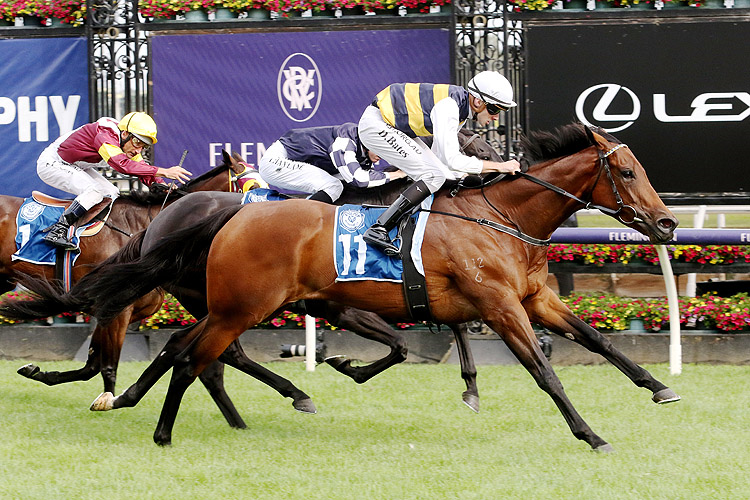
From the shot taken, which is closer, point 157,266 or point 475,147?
point 157,266

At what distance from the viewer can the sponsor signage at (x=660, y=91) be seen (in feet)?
25.5

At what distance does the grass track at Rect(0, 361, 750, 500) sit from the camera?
4.30 m

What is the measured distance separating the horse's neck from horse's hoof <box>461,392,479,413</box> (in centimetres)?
120

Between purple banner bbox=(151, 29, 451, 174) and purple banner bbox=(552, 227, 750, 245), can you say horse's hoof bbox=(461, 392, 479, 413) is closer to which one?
purple banner bbox=(552, 227, 750, 245)

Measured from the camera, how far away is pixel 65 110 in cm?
856

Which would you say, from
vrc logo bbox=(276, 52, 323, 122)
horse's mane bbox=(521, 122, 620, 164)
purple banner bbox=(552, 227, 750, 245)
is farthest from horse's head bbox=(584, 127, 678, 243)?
vrc logo bbox=(276, 52, 323, 122)

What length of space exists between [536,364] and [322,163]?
1.85 meters

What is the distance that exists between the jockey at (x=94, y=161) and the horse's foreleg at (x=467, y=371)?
206cm

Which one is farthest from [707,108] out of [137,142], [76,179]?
[76,179]

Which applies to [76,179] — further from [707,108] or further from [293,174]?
[707,108]

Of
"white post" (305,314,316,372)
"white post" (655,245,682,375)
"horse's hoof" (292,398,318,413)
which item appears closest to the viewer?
"horse's hoof" (292,398,318,413)

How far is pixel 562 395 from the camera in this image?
193 inches

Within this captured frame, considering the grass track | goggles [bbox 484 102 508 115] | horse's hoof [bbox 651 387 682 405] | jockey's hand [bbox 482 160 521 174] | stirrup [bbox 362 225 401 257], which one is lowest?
the grass track

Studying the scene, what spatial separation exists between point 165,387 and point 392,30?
11.1 feet
